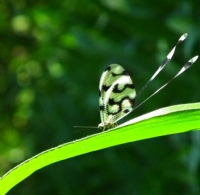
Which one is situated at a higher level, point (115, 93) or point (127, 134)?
point (115, 93)

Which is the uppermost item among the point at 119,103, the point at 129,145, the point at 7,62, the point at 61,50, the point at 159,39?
the point at 7,62

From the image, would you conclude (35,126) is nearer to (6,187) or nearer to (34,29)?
(34,29)

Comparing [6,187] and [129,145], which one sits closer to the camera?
[6,187]

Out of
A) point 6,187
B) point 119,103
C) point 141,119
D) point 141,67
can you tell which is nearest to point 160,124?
point 141,119

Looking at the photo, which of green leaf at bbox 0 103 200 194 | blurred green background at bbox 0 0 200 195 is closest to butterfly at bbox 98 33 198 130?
green leaf at bbox 0 103 200 194

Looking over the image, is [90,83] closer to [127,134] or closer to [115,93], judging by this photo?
[115,93]

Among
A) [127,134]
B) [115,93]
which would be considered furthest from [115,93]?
[127,134]
